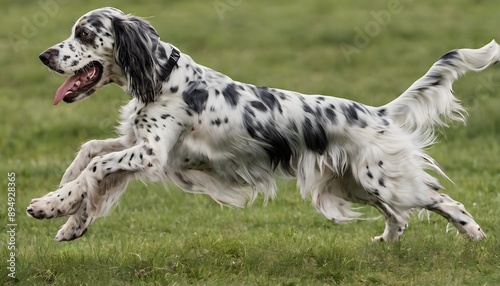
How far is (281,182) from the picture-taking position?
A: 8.45 meters

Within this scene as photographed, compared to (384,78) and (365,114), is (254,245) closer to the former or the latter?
(365,114)

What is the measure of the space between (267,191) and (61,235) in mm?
1676

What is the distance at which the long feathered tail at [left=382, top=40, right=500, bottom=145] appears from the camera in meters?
7.90

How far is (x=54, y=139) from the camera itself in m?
14.3

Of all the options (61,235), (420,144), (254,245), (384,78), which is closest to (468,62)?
(420,144)

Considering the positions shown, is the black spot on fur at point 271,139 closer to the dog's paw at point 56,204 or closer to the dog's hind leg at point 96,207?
the dog's hind leg at point 96,207

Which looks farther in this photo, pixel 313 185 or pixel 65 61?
pixel 313 185

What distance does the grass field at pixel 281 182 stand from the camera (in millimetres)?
7117

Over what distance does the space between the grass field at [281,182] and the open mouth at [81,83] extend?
1.20m
